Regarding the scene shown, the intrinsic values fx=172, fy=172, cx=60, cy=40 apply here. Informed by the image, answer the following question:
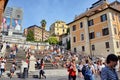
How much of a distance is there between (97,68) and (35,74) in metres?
6.54

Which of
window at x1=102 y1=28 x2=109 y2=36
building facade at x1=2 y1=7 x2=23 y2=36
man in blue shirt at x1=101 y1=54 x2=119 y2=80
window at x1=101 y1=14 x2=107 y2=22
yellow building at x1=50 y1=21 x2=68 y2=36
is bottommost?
man in blue shirt at x1=101 y1=54 x2=119 y2=80

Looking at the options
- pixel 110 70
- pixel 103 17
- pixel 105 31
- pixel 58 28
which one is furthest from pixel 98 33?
Result: pixel 58 28

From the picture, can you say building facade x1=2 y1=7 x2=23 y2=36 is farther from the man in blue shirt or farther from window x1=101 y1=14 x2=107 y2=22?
the man in blue shirt

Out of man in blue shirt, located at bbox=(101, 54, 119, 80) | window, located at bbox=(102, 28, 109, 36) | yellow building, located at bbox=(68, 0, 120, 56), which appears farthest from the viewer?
window, located at bbox=(102, 28, 109, 36)

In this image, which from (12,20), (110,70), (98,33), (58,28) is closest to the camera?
(110,70)

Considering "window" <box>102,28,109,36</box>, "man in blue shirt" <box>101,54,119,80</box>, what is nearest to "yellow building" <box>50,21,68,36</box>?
Result: "window" <box>102,28,109,36</box>

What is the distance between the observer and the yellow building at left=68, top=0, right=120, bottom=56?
117 ft

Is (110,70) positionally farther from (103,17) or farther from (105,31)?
(103,17)

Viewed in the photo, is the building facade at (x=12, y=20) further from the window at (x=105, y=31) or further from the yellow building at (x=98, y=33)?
the window at (x=105, y=31)

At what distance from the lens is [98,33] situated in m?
38.9

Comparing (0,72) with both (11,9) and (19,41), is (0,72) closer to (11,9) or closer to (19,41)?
(19,41)

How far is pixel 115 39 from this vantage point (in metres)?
35.5

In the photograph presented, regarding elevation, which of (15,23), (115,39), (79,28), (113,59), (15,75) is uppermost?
(15,23)

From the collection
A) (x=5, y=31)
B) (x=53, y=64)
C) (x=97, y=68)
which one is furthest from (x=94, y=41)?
(x=5, y=31)
